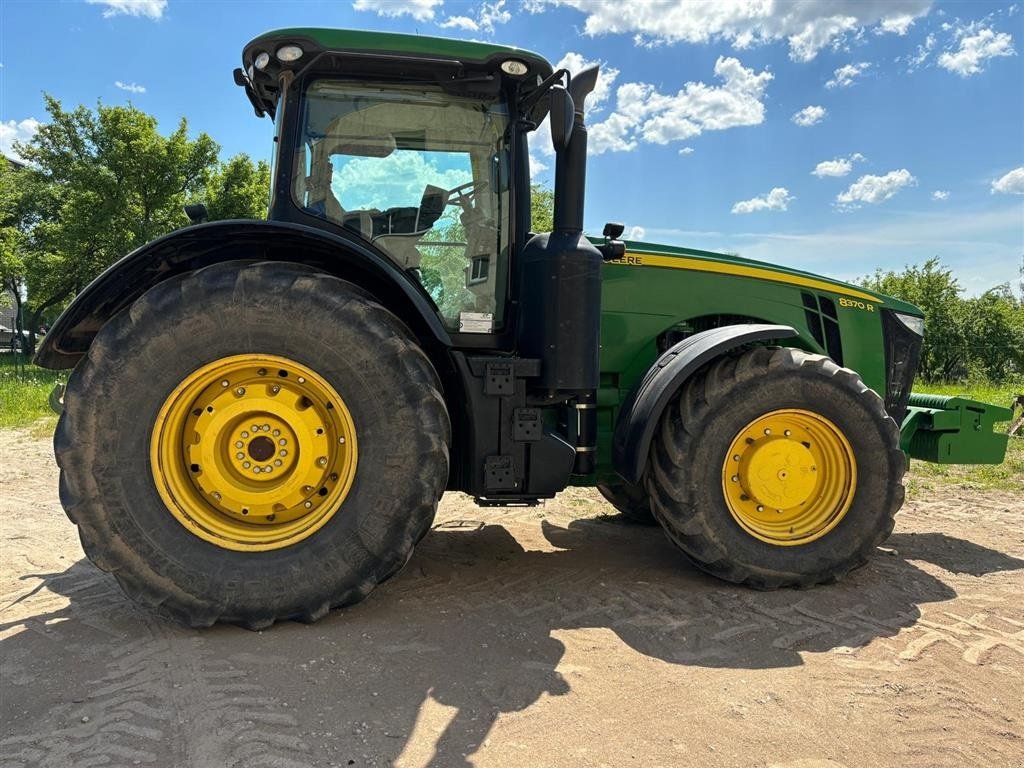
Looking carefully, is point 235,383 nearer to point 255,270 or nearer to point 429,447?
point 255,270

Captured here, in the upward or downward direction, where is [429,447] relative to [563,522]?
upward

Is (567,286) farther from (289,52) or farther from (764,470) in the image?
(289,52)

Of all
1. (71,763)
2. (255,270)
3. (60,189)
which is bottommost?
(71,763)

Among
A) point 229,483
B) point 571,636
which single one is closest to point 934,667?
point 571,636

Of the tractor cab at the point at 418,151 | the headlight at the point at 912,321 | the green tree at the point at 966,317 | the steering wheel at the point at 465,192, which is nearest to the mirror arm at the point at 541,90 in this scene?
the tractor cab at the point at 418,151

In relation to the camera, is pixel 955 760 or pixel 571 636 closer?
pixel 955 760

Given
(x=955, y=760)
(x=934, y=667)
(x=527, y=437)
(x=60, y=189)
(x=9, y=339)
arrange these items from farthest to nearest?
1. (x=9, y=339)
2. (x=60, y=189)
3. (x=527, y=437)
4. (x=934, y=667)
5. (x=955, y=760)

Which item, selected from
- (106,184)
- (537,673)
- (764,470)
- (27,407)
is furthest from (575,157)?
(106,184)

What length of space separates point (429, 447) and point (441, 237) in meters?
1.13

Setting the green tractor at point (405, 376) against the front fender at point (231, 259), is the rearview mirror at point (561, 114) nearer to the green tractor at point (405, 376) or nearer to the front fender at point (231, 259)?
the green tractor at point (405, 376)

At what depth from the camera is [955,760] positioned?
2.21 metres

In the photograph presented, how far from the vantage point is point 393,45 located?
3.25 m

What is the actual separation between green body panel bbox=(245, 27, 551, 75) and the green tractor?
0.01 metres

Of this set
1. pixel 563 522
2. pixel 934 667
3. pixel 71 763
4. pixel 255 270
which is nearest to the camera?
A: pixel 71 763
